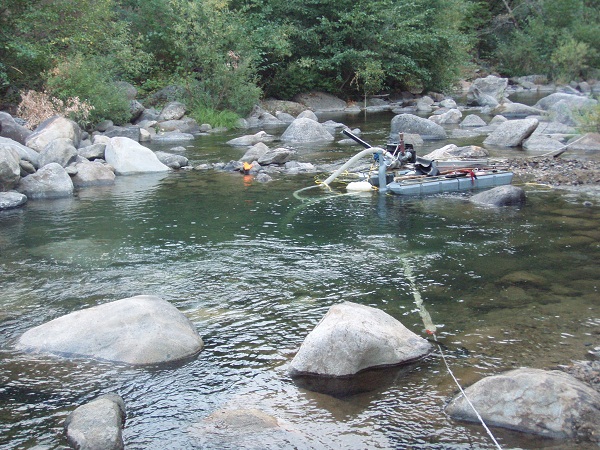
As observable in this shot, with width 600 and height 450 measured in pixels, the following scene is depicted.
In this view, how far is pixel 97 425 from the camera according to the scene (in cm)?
443

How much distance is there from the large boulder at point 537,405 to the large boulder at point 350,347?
0.80 meters

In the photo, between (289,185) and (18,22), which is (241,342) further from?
(18,22)

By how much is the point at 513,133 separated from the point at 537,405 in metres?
13.7

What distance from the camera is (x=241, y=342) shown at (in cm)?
600

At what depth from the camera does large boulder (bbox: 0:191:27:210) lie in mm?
11891

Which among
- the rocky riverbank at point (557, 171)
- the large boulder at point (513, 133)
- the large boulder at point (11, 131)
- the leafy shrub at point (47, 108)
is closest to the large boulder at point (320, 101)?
the leafy shrub at point (47, 108)

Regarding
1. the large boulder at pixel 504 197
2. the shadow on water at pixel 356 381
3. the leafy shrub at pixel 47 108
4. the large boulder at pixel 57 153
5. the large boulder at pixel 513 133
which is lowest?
the shadow on water at pixel 356 381

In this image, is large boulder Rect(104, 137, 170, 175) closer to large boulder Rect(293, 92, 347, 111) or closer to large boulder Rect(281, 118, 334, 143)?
large boulder Rect(281, 118, 334, 143)

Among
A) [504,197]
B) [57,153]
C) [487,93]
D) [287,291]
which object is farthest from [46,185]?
[487,93]

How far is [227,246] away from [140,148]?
7536mm

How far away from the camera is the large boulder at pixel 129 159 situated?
15430 millimetres

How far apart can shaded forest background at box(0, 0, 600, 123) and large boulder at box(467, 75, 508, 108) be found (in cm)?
142

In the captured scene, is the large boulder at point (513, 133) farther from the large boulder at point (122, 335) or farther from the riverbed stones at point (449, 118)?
the large boulder at point (122, 335)

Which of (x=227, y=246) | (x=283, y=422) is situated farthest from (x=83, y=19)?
(x=283, y=422)
